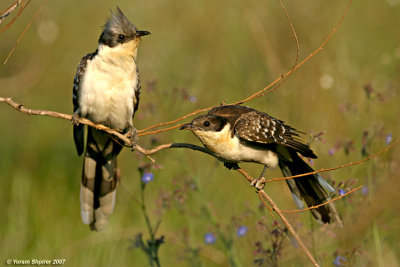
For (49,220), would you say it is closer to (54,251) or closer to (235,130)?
(54,251)

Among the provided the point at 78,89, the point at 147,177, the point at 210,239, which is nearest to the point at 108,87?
the point at 78,89

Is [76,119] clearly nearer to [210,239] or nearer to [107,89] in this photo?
[107,89]

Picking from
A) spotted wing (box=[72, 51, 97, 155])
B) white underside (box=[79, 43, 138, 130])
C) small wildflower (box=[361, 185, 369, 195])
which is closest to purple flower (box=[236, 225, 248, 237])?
small wildflower (box=[361, 185, 369, 195])

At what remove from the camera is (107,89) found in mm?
4785

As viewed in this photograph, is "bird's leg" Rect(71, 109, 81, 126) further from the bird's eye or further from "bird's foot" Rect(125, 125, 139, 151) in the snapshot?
the bird's eye

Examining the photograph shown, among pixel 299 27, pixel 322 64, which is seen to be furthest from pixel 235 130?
pixel 299 27

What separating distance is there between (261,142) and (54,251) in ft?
7.93

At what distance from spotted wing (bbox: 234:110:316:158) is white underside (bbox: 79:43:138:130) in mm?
1249

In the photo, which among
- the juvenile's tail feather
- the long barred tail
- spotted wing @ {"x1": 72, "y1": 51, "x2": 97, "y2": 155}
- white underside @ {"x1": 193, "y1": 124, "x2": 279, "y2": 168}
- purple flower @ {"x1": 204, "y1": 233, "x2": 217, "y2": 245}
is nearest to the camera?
white underside @ {"x1": 193, "y1": 124, "x2": 279, "y2": 168}

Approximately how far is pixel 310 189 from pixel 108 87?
1.80 meters

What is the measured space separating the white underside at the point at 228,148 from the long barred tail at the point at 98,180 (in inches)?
68.1

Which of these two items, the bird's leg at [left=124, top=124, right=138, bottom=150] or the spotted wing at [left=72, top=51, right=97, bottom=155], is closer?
the bird's leg at [left=124, top=124, right=138, bottom=150]

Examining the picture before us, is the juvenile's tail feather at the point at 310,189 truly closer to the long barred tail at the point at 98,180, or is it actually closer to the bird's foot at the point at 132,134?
the bird's foot at the point at 132,134

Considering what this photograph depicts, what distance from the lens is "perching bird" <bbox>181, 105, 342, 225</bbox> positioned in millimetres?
3854
